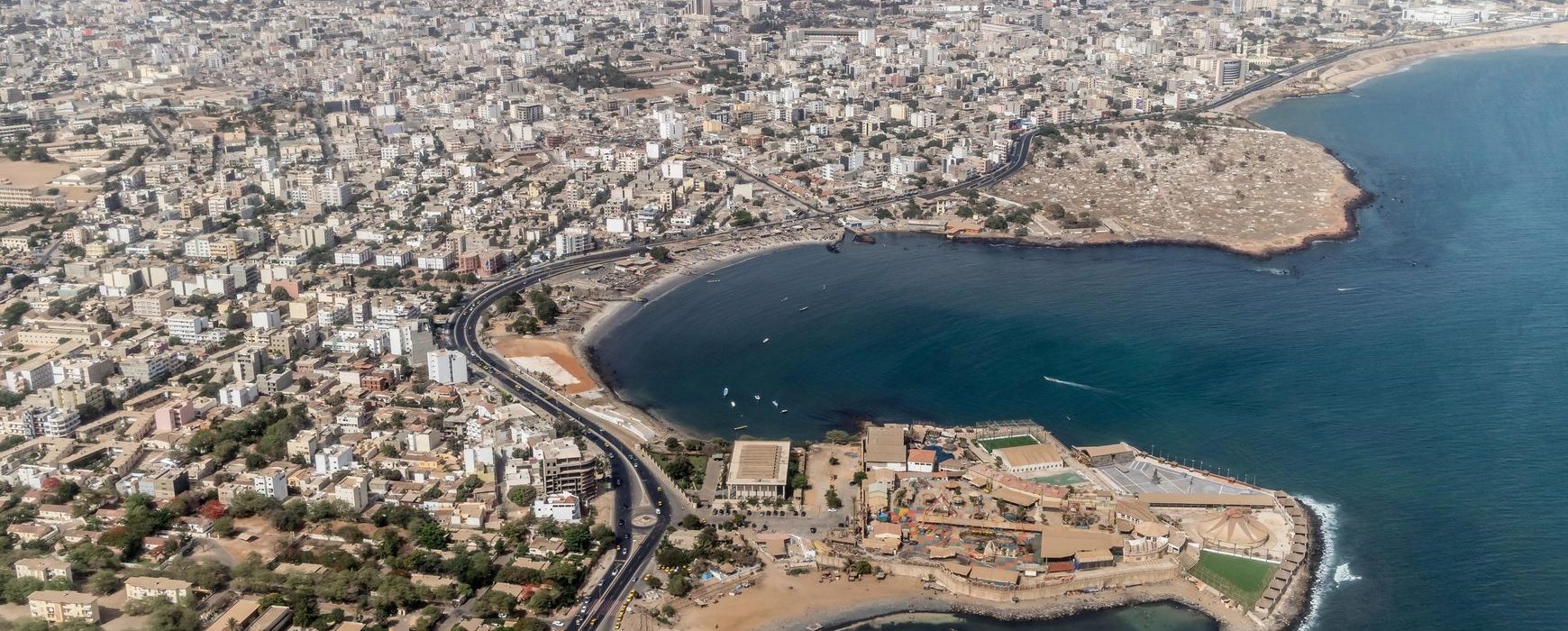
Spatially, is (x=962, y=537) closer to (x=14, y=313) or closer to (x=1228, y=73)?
(x=14, y=313)

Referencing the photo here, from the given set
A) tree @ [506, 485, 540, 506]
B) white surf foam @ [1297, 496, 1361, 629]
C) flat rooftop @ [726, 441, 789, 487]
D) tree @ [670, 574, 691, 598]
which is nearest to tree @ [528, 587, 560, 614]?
tree @ [670, 574, 691, 598]

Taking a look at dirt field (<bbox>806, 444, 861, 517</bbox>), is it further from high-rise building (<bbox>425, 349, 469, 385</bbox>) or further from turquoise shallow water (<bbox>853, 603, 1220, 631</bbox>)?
high-rise building (<bbox>425, 349, 469, 385</bbox>)

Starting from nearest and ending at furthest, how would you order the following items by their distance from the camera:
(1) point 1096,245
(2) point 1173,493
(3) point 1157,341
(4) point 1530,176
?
(2) point 1173,493
(3) point 1157,341
(1) point 1096,245
(4) point 1530,176

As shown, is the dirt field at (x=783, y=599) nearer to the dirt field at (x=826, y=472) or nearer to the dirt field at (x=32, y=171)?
the dirt field at (x=826, y=472)

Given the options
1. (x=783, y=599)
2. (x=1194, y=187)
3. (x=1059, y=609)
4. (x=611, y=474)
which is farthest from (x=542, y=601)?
(x=1194, y=187)

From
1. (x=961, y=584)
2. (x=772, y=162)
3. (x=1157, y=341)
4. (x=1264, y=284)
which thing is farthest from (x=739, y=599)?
(x=772, y=162)

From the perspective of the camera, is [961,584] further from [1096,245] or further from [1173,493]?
[1096,245]
